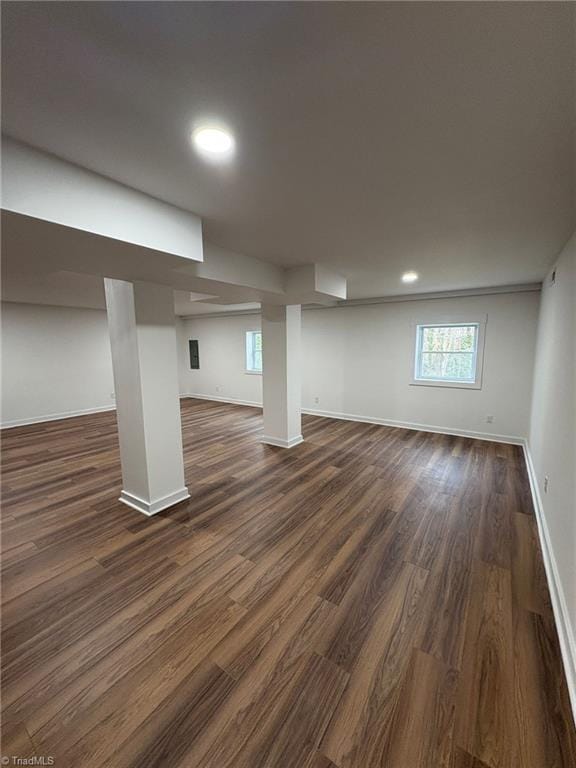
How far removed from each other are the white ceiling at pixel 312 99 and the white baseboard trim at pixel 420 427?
147 inches

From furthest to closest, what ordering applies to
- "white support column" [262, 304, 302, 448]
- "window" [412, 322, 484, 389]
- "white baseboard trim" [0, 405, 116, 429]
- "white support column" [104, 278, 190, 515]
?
"white baseboard trim" [0, 405, 116, 429] → "window" [412, 322, 484, 389] → "white support column" [262, 304, 302, 448] → "white support column" [104, 278, 190, 515]

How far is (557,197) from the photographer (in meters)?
1.78

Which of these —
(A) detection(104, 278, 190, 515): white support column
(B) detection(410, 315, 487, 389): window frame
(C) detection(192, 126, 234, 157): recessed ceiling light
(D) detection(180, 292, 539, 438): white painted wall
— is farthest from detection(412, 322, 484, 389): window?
(C) detection(192, 126, 234, 157): recessed ceiling light

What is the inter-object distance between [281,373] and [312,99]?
349 cm

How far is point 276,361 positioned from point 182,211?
2.69 metres

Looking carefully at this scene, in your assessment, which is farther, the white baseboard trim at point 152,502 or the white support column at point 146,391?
the white baseboard trim at point 152,502

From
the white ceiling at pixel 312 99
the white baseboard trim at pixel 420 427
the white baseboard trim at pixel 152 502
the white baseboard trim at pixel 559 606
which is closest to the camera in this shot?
the white ceiling at pixel 312 99

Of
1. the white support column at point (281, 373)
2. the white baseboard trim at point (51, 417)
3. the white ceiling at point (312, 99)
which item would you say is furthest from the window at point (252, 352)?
the white ceiling at point (312, 99)

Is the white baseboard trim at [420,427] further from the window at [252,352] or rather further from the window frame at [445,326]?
the window at [252,352]

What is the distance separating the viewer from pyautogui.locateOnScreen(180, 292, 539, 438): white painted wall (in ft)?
14.7

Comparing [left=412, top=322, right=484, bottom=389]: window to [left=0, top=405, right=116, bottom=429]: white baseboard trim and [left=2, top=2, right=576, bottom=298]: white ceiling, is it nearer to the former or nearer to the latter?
[left=2, top=2, right=576, bottom=298]: white ceiling

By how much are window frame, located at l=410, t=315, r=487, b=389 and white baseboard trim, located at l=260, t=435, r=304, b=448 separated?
2.35 meters

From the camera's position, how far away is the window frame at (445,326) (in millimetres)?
4664

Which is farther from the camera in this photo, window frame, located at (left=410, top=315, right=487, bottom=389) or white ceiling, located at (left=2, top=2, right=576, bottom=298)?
window frame, located at (left=410, top=315, right=487, bottom=389)
